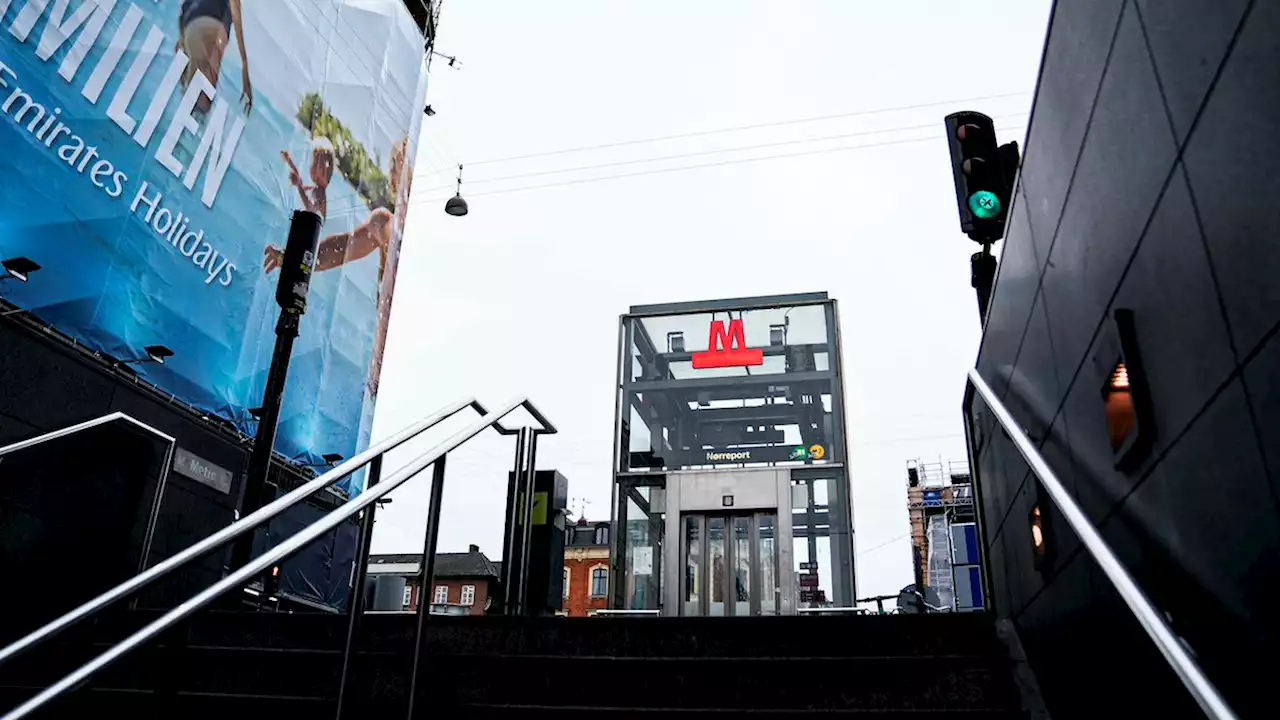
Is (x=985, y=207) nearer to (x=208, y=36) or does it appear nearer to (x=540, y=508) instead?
(x=540, y=508)

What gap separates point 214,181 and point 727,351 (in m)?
6.72

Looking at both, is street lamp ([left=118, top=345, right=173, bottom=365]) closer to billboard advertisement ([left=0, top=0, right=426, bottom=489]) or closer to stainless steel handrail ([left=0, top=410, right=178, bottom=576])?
billboard advertisement ([left=0, top=0, right=426, bottom=489])

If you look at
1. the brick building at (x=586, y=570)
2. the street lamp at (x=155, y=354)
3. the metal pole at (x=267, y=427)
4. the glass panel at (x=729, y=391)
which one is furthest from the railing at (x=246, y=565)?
the brick building at (x=586, y=570)

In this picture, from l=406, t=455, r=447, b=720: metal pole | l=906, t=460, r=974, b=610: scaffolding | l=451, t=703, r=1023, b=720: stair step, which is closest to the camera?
l=451, t=703, r=1023, b=720: stair step

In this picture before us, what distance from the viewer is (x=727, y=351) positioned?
488 inches

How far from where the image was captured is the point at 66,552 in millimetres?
6457

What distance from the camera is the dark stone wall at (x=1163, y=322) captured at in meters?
1.44

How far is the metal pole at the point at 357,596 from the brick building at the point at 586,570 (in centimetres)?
4410

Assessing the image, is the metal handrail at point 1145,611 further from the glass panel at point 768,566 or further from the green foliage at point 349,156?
the green foliage at point 349,156

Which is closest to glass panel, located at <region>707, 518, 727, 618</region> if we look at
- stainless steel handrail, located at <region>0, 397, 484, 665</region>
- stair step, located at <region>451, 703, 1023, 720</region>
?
stair step, located at <region>451, 703, 1023, 720</region>

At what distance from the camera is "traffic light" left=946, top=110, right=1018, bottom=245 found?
4.24 metres

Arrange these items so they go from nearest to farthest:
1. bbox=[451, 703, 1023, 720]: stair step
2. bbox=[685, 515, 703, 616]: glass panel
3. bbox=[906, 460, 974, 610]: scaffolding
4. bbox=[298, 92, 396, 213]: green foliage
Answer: bbox=[451, 703, 1023, 720]: stair step → bbox=[685, 515, 703, 616]: glass panel → bbox=[298, 92, 396, 213]: green foliage → bbox=[906, 460, 974, 610]: scaffolding

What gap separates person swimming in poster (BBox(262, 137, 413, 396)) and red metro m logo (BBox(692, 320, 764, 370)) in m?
4.68

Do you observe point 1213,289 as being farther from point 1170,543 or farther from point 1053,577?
point 1053,577
